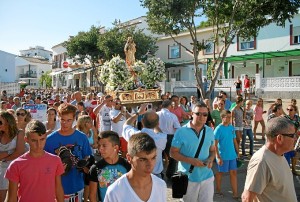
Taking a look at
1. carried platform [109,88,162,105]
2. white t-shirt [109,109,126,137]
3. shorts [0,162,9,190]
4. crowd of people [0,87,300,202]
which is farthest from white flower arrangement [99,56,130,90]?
shorts [0,162,9,190]

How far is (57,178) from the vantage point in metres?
3.70

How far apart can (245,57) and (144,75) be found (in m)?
23.2

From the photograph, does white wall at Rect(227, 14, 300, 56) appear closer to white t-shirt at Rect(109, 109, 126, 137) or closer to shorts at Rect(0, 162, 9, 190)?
white t-shirt at Rect(109, 109, 126, 137)

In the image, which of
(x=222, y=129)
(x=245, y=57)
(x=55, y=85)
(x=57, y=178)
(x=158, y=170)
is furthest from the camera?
(x=55, y=85)

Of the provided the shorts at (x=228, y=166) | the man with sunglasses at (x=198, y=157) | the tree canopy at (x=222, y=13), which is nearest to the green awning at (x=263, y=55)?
the tree canopy at (x=222, y=13)

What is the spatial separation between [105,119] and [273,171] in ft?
22.3

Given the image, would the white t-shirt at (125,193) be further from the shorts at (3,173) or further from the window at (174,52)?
the window at (174,52)

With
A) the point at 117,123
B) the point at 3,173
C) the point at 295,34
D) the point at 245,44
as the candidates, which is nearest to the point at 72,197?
the point at 3,173

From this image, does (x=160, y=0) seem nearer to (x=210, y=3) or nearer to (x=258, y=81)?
(x=210, y=3)

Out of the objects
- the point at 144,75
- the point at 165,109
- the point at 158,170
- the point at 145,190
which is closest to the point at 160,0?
the point at 144,75

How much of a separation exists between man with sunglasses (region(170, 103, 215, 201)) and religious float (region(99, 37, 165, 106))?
5.79 m

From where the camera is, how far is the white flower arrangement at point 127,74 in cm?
1073

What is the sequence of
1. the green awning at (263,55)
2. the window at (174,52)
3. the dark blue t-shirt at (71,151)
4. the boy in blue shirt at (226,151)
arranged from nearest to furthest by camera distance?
the dark blue t-shirt at (71,151), the boy in blue shirt at (226,151), the green awning at (263,55), the window at (174,52)

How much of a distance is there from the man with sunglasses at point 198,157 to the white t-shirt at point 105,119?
5.08m
